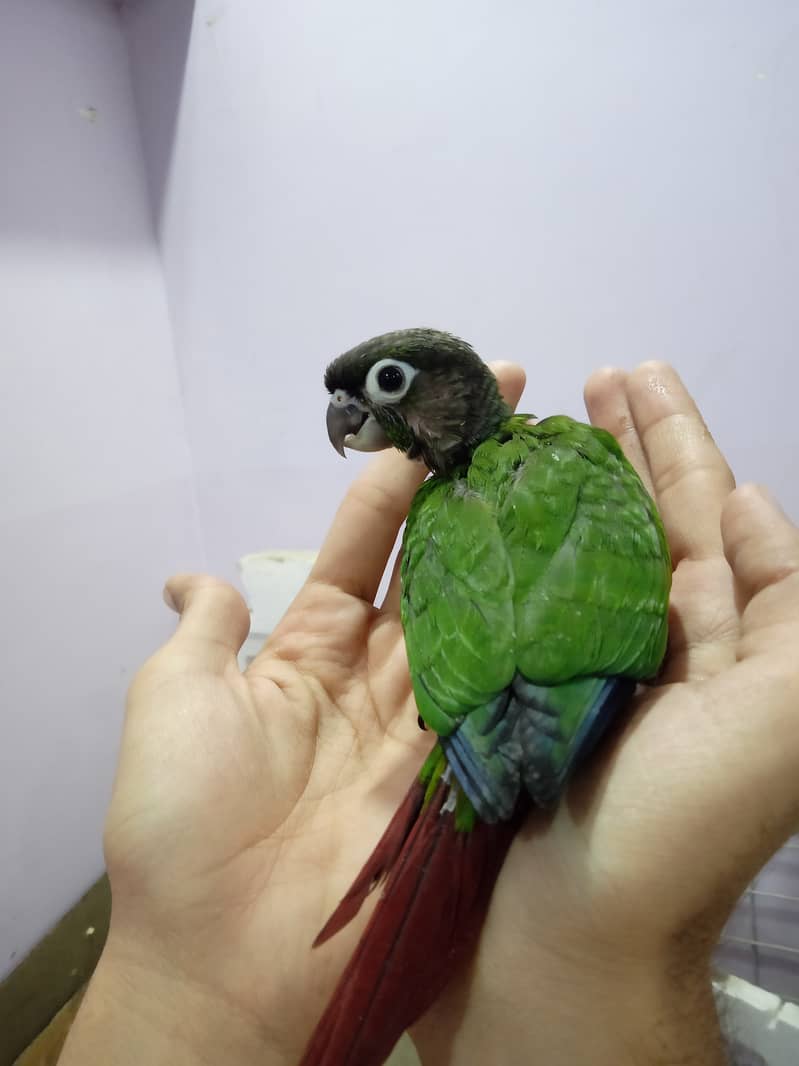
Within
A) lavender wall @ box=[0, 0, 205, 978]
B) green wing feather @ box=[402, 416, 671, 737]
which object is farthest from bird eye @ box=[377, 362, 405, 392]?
lavender wall @ box=[0, 0, 205, 978]

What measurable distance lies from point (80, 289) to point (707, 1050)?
59.4 inches

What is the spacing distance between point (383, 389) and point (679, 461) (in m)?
0.43

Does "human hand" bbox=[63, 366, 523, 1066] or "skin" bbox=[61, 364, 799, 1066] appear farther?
"human hand" bbox=[63, 366, 523, 1066]

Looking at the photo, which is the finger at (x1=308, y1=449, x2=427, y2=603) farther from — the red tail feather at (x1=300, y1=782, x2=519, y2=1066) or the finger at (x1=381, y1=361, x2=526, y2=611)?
the red tail feather at (x1=300, y1=782, x2=519, y2=1066)

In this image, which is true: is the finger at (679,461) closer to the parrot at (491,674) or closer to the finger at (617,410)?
the finger at (617,410)

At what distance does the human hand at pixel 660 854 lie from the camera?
2.03ft

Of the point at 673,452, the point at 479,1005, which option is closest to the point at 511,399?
the point at 673,452

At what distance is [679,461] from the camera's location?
97cm

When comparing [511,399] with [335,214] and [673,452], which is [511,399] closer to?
[673,452]

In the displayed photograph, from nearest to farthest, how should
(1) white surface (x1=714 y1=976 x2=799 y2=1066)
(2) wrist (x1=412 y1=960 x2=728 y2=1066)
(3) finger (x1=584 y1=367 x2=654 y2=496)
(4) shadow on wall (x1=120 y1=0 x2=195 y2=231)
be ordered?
(2) wrist (x1=412 y1=960 x2=728 y2=1066) → (1) white surface (x1=714 y1=976 x2=799 y2=1066) → (3) finger (x1=584 y1=367 x2=654 y2=496) → (4) shadow on wall (x1=120 y1=0 x2=195 y2=231)

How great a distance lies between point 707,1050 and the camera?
72cm

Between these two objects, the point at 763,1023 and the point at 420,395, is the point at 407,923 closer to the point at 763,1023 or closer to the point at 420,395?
the point at 420,395

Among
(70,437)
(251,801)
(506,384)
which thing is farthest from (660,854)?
(70,437)

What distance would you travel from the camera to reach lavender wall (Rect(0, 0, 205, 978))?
4.09ft
